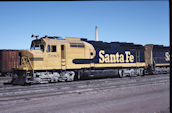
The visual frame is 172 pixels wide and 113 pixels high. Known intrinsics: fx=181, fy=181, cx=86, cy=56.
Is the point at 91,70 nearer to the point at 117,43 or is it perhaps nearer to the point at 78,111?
the point at 117,43

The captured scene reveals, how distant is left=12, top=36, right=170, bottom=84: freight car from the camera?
45.9ft

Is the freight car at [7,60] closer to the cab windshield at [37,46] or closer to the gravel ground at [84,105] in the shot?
the cab windshield at [37,46]

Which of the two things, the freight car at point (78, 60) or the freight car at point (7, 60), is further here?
the freight car at point (7, 60)

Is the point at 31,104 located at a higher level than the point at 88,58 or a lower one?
lower

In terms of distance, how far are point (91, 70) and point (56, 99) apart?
8147mm

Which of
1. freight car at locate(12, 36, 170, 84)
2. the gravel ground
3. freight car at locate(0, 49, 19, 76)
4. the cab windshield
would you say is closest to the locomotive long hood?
freight car at locate(12, 36, 170, 84)

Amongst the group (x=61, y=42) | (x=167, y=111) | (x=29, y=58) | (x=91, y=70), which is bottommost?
(x=167, y=111)

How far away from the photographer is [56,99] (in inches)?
355

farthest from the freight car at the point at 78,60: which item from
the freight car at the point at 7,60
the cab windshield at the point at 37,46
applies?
the freight car at the point at 7,60

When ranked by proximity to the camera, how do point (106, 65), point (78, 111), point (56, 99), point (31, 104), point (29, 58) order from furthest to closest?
1. point (106, 65)
2. point (29, 58)
3. point (56, 99)
4. point (31, 104)
5. point (78, 111)

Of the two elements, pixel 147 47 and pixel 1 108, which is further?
pixel 147 47

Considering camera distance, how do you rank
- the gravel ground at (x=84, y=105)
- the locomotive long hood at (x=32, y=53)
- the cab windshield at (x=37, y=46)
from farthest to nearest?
the cab windshield at (x=37, y=46) → the locomotive long hood at (x=32, y=53) → the gravel ground at (x=84, y=105)

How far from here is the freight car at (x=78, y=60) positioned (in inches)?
551

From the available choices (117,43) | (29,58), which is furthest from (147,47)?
(29,58)
